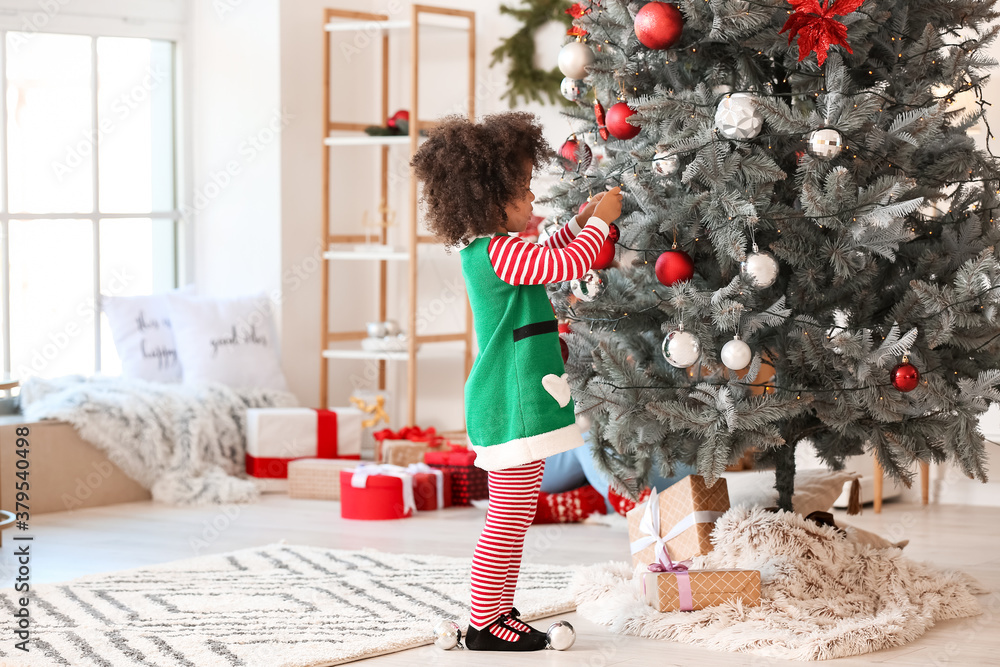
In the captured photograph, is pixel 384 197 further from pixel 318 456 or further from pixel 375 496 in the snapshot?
pixel 375 496

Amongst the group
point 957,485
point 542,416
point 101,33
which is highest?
point 101,33

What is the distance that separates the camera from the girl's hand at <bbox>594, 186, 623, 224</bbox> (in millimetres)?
2074

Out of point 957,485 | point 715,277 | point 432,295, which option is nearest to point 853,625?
point 715,277

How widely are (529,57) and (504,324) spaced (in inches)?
88.5

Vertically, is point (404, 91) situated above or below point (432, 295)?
above

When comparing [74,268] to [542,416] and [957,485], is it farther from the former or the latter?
[957,485]

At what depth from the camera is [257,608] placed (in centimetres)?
231

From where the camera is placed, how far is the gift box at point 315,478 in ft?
11.9

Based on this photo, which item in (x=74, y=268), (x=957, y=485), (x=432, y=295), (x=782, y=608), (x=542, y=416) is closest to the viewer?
(x=542, y=416)

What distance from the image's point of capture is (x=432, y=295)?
4367mm

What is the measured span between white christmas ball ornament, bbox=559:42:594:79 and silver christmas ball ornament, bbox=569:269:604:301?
41 centimetres

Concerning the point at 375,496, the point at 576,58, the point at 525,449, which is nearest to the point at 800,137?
the point at 576,58

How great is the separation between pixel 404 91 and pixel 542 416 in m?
2.73

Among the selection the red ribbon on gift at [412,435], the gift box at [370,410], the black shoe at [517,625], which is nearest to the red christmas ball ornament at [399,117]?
the gift box at [370,410]
